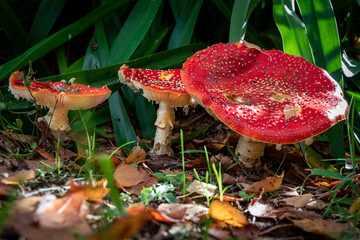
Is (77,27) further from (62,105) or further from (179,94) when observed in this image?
(179,94)

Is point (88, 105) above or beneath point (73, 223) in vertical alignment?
beneath

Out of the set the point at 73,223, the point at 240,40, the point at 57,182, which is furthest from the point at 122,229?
the point at 240,40

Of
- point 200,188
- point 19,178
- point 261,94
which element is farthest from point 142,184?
point 261,94

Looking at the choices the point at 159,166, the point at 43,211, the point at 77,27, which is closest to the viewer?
the point at 43,211

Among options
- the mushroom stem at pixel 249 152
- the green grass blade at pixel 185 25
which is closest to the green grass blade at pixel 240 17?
the green grass blade at pixel 185 25

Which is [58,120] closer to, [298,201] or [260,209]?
[260,209]

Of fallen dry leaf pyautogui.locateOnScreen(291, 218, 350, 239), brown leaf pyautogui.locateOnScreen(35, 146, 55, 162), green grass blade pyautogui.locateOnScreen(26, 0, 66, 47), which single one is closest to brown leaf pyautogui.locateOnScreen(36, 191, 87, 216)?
brown leaf pyautogui.locateOnScreen(35, 146, 55, 162)

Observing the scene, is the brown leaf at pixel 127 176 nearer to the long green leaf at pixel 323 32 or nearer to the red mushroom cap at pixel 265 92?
the red mushroom cap at pixel 265 92
